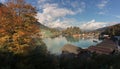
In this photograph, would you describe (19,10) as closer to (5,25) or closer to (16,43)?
(5,25)

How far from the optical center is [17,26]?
671 inches

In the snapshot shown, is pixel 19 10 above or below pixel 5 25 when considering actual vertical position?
above

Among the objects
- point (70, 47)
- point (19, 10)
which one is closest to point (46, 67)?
point (19, 10)

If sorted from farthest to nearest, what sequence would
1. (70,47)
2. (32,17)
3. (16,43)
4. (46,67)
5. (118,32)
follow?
1. (118,32)
2. (70,47)
3. (32,17)
4. (16,43)
5. (46,67)

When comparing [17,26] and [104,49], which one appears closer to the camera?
[17,26]

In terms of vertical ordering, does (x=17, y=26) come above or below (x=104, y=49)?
above

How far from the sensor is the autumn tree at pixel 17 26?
652 inches

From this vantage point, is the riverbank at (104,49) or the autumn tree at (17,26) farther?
the riverbank at (104,49)

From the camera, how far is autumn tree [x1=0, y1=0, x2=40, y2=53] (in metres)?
16.6

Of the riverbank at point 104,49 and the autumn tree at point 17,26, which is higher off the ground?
the autumn tree at point 17,26

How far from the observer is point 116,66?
6980mm

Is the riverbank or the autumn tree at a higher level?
the autumn tree

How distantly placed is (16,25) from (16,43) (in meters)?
1.58

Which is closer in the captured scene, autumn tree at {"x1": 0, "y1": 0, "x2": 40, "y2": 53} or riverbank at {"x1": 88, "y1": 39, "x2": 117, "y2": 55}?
autumn tree at {"x1": 0, "y1": 0, "x2": 40, "y2": 53}
